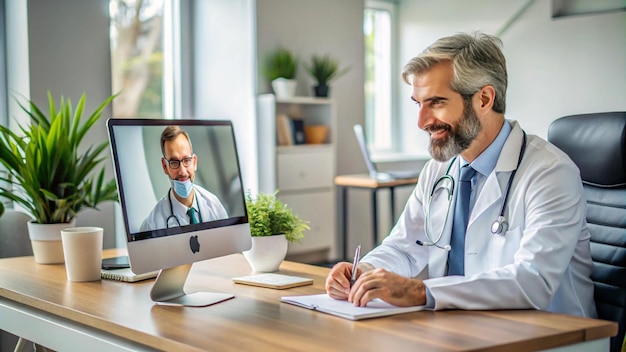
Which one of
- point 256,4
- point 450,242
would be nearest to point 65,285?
point 450,242

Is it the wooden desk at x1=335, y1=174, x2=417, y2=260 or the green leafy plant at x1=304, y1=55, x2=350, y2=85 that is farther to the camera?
the green leafy plant at x1=304, y1=55, x2=350, y2=85

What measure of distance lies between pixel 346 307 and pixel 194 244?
16.9 inches

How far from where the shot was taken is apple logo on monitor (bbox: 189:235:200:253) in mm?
1854

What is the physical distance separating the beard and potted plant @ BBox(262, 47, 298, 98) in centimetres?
375

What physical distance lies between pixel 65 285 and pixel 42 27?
9.08 feet

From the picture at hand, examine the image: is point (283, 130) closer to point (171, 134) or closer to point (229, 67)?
point (229, 67)

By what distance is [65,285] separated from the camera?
2.09m

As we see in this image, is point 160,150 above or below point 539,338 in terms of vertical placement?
above

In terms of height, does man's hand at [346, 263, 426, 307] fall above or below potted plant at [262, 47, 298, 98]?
below

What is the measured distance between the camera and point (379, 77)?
7.52 meters

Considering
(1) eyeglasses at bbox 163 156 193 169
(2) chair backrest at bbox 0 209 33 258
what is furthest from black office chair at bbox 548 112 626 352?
(2) chair backrest at bbox 0 209 33 258

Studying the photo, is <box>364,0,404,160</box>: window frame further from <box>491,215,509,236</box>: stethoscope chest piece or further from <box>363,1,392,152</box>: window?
<box>491,215,509,236</box>: stethoscope chest piece

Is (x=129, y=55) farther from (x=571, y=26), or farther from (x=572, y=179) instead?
(x=572, y=179)

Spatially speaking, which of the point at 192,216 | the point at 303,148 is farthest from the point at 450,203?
the point at 303,148
